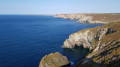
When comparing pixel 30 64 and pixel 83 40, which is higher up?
pixel 83 40

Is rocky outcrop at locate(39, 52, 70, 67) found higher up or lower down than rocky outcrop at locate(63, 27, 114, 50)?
lower down

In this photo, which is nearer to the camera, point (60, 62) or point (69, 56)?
point (60, 62)

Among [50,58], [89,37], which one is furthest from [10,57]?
[89,37]

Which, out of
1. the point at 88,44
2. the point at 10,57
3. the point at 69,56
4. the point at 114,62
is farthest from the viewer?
the point at 88,44

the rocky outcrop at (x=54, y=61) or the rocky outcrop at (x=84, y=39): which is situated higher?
the rocky outcrop at (x=84, y=39)

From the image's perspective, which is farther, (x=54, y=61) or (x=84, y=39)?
(x=84, y=39)

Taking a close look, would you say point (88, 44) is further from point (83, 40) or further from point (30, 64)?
point (30, 64)

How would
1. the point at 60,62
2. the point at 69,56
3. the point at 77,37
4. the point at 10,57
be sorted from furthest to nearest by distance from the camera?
the point at 77,37 < the point at 69,56 < the point at 10,57 < the point at 60,62

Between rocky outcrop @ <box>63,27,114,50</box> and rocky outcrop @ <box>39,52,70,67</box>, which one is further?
rocky outcrop @ <box>63,27,114,50</box>

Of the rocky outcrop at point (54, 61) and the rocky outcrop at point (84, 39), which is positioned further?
the rocky outcrop at point (84, 39)

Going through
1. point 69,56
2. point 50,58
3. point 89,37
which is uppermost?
point 89,37

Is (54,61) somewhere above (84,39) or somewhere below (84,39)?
below
